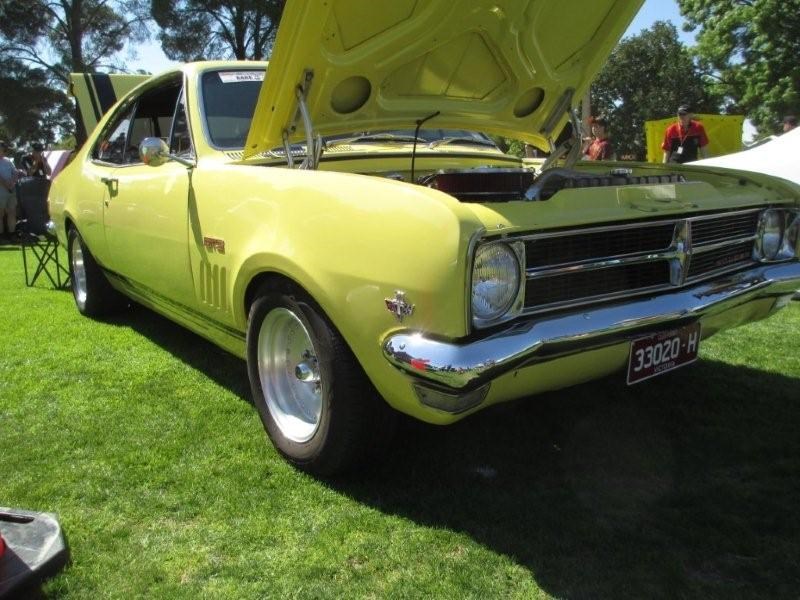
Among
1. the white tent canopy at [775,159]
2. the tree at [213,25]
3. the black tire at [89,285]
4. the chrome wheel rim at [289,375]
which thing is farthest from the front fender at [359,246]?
the tree at [213,25]

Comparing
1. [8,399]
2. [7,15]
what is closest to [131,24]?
[7,15]

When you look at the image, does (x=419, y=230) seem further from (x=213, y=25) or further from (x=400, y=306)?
(x=213, y=25)

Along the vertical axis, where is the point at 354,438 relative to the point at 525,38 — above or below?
below

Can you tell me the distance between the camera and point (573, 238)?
234 cm

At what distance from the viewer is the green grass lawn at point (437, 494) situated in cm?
210

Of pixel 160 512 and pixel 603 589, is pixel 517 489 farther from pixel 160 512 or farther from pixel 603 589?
pixel 160 512

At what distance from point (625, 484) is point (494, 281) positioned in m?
1.02

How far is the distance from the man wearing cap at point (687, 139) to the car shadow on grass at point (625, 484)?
17.8 ft

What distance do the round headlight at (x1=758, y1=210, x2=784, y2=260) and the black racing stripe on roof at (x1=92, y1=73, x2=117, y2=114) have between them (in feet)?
24.7

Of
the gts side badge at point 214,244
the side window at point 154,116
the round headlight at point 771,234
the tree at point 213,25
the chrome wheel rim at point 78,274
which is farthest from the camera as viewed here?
the tree at point 213,25

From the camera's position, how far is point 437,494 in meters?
2.57

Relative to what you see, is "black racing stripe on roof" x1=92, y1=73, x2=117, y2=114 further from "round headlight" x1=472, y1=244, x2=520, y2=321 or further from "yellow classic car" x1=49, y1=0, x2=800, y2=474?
"round headlight" x1=472, y1=244, x2=520, y2=321

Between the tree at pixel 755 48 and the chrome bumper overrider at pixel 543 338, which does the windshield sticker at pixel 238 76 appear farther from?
the tree at pixel 755 48

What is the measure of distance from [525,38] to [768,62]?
36.2 m
